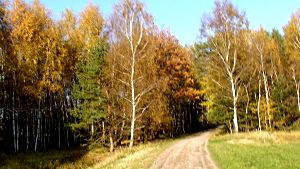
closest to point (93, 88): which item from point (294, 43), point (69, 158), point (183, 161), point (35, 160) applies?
point (69, 158)

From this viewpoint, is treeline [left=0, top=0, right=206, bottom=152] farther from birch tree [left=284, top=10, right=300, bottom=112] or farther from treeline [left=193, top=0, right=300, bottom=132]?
birch tree [left=284, top=10, right=300, bottom=112]

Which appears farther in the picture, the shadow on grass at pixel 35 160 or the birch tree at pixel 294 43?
the birch tree at pixel 294 43

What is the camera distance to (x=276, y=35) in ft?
240

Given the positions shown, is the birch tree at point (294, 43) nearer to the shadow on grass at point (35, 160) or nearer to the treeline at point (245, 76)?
the treeline at point (245, 76)

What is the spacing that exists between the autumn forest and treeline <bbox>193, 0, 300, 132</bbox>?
15 centimetres

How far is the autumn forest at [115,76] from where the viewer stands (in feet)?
115

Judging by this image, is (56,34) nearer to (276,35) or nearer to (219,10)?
(219,10)

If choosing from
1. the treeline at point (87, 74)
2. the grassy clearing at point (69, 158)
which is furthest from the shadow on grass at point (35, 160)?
the treeline at point (87, 74)

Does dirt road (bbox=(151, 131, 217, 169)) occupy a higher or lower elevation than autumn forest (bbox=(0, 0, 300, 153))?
lower

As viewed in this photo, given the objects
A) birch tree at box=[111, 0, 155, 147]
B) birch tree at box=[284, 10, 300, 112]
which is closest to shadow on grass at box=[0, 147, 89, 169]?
birch tree at box=[111, 0, 155, 147]

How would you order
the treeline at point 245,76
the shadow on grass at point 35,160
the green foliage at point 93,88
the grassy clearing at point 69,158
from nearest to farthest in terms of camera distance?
the grassy clearing at point 69,158, the shadow on grass at point 35,160, the green foliage at point 93,88, the treeline at point 245,76

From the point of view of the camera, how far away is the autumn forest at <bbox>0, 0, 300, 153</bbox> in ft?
115

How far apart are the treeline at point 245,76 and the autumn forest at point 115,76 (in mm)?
153

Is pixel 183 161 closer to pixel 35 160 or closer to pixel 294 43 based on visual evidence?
pixel 35 160
